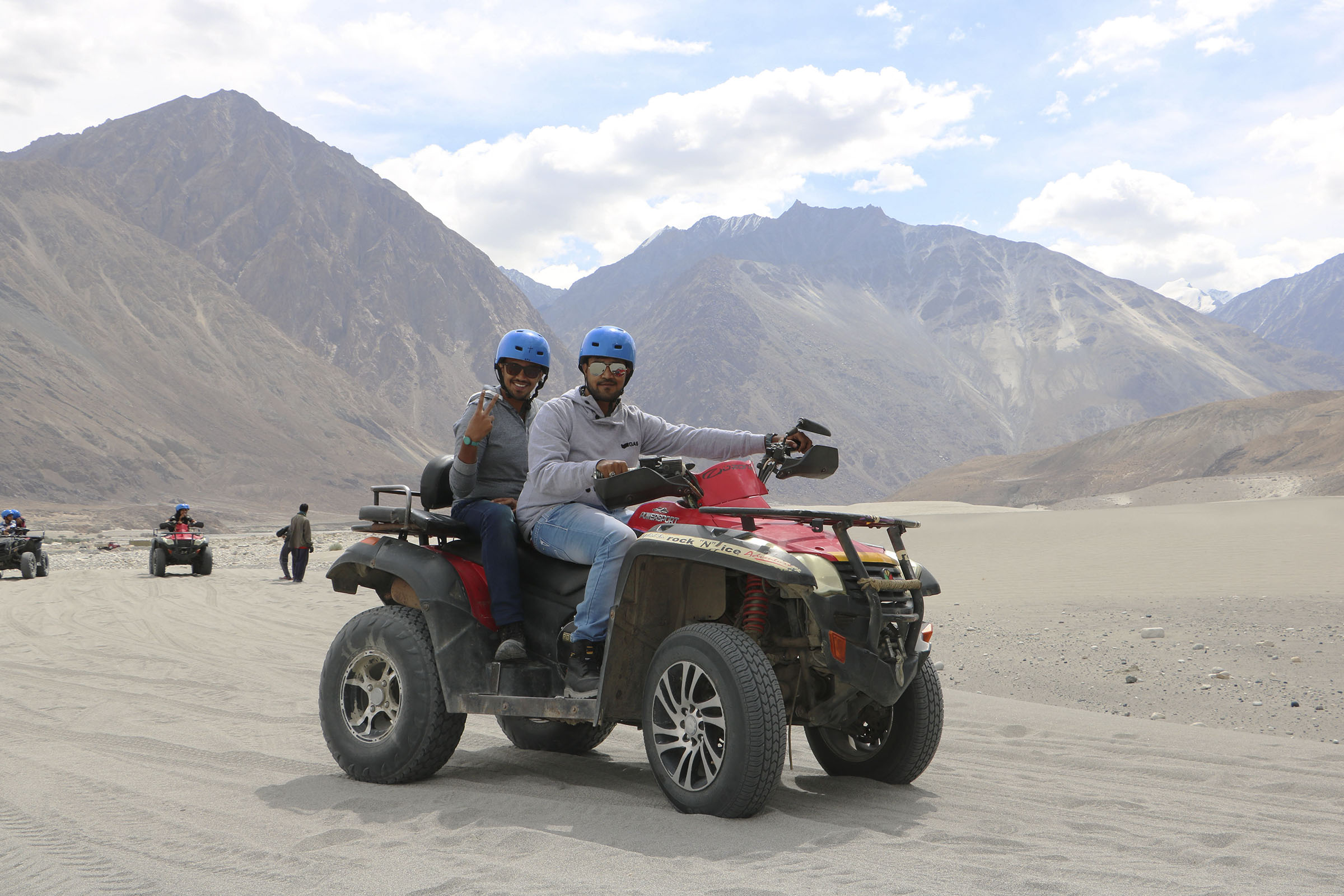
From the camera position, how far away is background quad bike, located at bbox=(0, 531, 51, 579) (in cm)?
2366

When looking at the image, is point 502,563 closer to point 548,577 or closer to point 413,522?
point 548,577

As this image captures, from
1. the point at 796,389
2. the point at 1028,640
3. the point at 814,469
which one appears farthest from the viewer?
the point at 796,389

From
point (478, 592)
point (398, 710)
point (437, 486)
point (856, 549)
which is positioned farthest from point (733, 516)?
point (398, 710)

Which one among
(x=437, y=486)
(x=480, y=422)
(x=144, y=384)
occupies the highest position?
(x=144, y=384)

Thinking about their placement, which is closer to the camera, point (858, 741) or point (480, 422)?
point (480, 422)

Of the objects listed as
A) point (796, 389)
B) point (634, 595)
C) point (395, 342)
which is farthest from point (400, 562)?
point (796, 389)

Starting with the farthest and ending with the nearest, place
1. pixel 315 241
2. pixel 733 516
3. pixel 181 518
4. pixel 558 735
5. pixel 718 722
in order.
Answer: pixel 315 241
pixel 181 518
pixel 558 735
pixel 733 516
pixel 718 722

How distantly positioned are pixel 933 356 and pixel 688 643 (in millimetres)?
157796

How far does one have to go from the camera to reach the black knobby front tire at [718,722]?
4445 mm

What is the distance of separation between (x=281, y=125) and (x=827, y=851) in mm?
155585

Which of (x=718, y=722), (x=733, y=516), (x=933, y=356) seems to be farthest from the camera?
(x=933, y=356)

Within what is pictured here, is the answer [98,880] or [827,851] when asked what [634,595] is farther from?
[98,880]

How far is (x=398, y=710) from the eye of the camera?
5.66m

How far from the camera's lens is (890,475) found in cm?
13075
